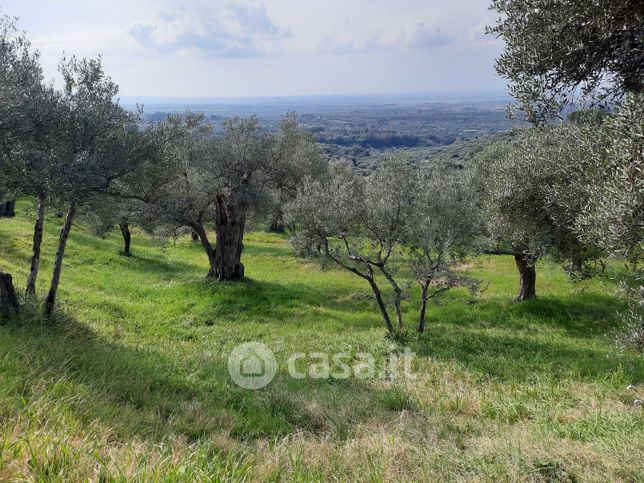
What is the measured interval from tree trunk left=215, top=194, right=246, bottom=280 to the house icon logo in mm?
11309

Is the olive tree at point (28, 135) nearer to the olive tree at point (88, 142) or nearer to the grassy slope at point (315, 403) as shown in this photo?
the olive tree at point (88, 142)

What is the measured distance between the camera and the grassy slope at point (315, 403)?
4637 millimetres

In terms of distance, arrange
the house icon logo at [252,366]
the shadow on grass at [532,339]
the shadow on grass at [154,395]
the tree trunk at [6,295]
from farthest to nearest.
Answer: the shadow on grass at [532,339], the tree trunk at [6,295], the house icon logo at [252,366], the shadow on grass at [154,395]

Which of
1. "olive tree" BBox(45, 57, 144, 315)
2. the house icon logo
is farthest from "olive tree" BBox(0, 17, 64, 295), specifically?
the house icon logo

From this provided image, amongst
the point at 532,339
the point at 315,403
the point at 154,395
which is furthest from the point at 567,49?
the point at 532,339

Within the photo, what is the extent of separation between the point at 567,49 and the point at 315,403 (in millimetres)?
7201

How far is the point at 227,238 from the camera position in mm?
24203

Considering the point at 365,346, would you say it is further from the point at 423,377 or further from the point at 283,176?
the point at 283,176

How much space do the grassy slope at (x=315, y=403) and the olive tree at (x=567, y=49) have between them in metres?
5.30

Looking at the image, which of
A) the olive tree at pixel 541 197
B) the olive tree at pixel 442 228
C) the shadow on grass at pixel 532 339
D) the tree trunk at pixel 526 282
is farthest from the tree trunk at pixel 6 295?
the tree trunk at pixel 526 282

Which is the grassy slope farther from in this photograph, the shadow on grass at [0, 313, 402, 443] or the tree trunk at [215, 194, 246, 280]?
the tree trunk at [215, 194, 246, 280]

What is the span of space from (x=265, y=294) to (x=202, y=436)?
1629cm

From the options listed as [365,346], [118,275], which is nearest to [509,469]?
[365,346]

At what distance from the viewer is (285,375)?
A: 33.4 feet
